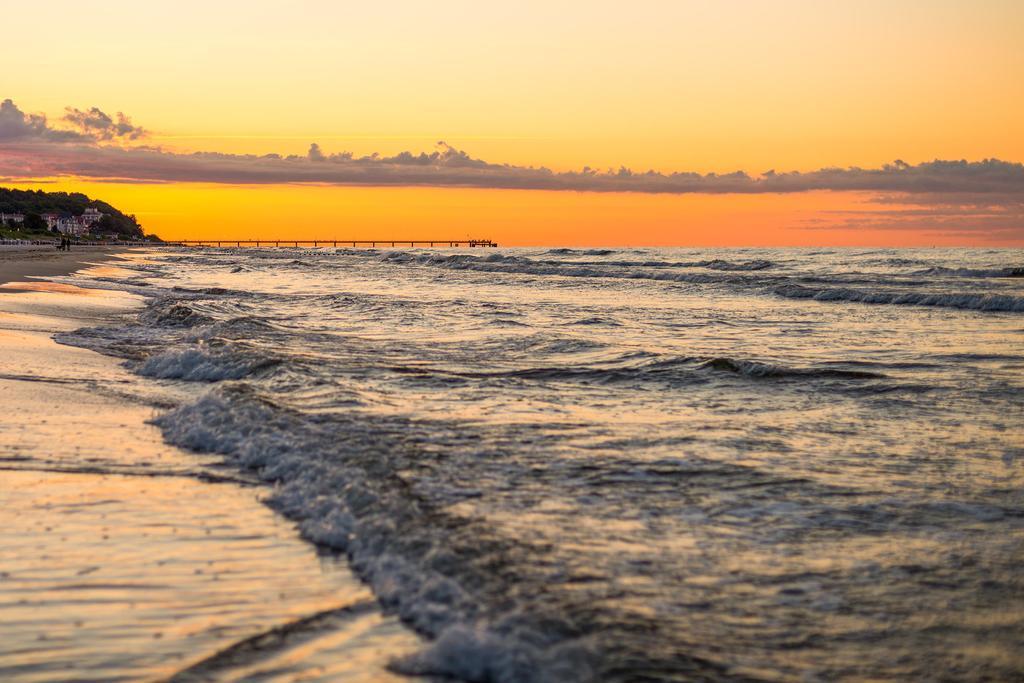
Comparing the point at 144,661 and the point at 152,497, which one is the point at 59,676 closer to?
the point at 144,661

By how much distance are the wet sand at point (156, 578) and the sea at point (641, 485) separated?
268mm

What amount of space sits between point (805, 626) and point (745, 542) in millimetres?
1251

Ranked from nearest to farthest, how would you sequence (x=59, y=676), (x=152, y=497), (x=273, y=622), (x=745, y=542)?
(x=59, y=676) < (x=273, y=622) < (x=745, y=542) < (x=152, y=497)

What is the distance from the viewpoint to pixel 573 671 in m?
4.08

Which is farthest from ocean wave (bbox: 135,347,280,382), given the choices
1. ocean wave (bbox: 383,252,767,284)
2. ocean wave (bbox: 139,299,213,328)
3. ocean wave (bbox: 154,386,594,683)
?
ocean wave (bbox: 383,252,767,284)

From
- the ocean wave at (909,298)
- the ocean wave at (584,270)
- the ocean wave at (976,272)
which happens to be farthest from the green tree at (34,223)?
the ocean wave at (909,298)

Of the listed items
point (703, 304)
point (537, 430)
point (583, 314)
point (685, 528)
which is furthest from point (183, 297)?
point (685, 528)

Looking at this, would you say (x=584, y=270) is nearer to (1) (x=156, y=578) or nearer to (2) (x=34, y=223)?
(1) (x=156, y=578)

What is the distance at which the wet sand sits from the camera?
4137 mm

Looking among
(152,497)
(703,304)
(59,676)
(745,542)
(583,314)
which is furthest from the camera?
(703,304)

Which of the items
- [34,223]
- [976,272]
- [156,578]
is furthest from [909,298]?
[34,223]

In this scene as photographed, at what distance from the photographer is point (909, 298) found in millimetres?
31719

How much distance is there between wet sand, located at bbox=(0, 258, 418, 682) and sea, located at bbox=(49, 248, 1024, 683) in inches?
10.6

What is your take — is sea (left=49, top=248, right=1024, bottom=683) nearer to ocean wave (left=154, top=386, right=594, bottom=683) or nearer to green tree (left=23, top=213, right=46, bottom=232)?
ocean wave (left=154, top=386, right=594, bottom=683)
